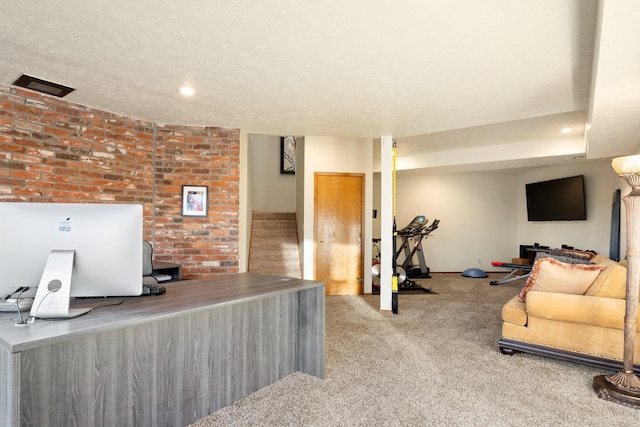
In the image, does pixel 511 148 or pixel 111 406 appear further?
pixel 511 148

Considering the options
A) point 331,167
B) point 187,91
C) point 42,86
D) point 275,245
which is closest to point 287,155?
point 275,245

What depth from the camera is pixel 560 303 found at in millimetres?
3039

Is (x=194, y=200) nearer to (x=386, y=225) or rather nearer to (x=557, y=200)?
(x=386, y=225)

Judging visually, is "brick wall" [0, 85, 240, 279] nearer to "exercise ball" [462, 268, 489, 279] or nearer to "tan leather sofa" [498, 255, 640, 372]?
"tan leather sofa" [498, 255, 640, 372]

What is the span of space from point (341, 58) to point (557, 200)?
645 centimetres

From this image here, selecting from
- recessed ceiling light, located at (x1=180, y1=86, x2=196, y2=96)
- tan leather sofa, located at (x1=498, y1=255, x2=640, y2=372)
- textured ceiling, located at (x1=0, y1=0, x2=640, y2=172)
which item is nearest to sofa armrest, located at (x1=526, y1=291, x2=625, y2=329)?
tan leather sofa, located at (x1=498, y1=255, x2=640, y2=372)

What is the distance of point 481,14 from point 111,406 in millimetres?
2867

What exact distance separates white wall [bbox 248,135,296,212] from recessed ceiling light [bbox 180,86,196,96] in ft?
15.4

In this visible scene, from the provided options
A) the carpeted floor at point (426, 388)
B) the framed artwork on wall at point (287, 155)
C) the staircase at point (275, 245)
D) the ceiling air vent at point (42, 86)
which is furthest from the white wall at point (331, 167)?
the ceiling air vent at point (42, 86)

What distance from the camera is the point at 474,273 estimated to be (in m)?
7.89

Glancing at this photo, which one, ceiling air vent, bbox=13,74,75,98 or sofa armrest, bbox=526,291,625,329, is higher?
ceiling air vent, bbox=13,74,75,98

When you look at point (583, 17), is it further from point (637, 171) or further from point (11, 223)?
point (11, 223)

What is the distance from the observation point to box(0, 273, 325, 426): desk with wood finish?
1467 millimetres

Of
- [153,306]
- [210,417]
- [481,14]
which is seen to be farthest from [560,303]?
[153,306]
